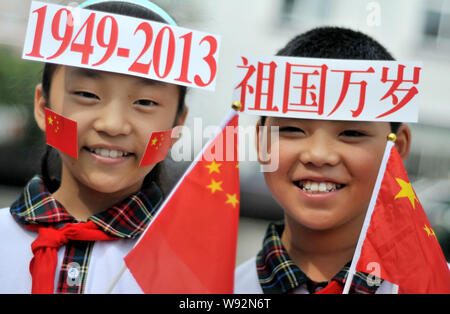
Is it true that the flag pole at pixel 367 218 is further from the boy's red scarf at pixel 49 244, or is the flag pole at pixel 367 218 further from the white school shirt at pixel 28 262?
the boy's red scarf at pixel 49 244

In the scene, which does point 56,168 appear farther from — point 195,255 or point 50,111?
point 195,255

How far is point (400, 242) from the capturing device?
177cm

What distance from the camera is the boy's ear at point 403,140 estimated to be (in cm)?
213

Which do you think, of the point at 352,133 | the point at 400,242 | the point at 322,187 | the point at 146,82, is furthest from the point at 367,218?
the point at 146,82

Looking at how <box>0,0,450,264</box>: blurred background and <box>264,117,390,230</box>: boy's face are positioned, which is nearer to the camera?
<box>264,117,390,230</box>: boy's face

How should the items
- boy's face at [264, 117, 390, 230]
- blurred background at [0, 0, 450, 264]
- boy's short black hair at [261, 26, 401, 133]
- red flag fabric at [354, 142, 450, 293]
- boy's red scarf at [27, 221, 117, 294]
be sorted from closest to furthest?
1. red flag fabric at [354, 142, 450, 293]
2. boy's red scarf at [27, 221, 117, 294]
3. boy's face at [264, 117, 390, 230]
4. boy's short black hair at [261, 26, 401, 133]
5. blurred background at [0, 0, 450, 264]

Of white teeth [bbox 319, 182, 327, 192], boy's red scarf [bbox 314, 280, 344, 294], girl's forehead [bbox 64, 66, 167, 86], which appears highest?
girl's forehead [bbox 64, 66, 167, 86]

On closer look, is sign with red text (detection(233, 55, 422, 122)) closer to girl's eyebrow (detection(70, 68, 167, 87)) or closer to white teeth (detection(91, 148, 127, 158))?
girl's eyebrow (detection(70, 68, 167, 87))

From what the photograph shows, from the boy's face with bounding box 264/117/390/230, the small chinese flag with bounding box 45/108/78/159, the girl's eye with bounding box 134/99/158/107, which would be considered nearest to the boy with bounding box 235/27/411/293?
the boy's face with bounding box 264/117/390/230

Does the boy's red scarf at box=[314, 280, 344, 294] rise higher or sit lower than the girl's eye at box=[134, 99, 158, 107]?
lower

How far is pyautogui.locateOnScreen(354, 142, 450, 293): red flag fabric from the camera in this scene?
5.68ft

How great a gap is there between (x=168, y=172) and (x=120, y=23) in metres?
0.66

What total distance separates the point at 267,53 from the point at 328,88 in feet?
→ 8.31
